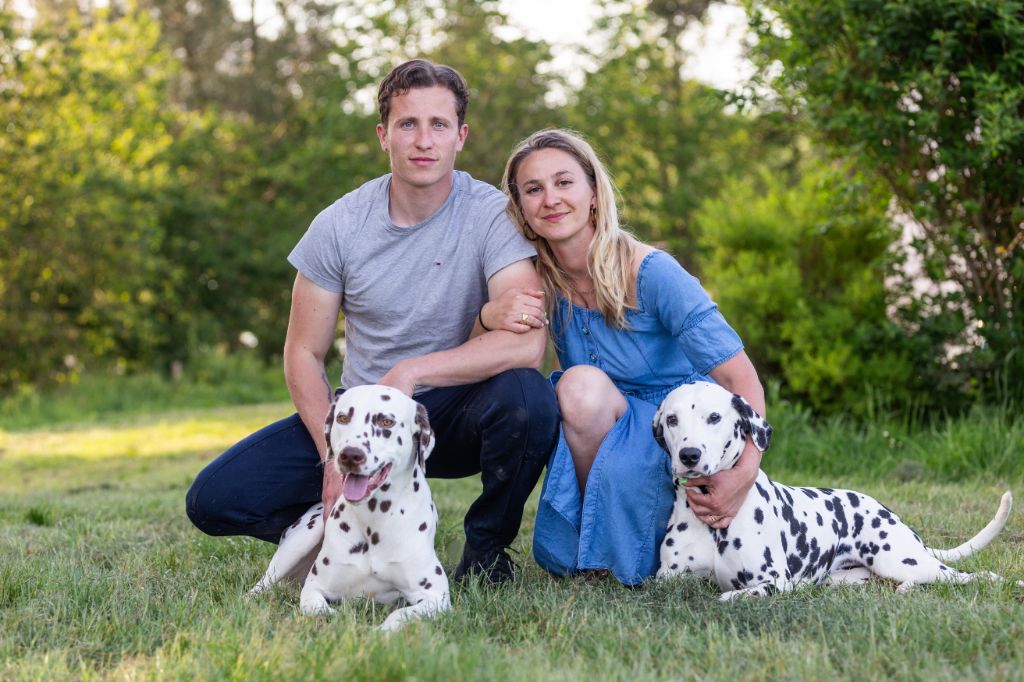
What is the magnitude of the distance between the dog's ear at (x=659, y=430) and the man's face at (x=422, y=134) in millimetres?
1307

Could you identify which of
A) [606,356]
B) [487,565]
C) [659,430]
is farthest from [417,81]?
[487,565]

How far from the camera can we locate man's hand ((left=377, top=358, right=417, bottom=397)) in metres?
3.96

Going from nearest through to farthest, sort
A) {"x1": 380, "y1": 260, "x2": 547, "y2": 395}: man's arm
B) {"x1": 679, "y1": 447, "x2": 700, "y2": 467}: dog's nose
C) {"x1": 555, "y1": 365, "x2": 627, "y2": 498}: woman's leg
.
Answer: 1. {"x1": 679, "y1": 447, "x2": 700, "y2": 467}: dog's nose
2. {"x1": 380, "y1": 260, "x2": 547, "y2": 395}: man's arm
3. {"x1": 555, "y1": 365, "x2": 627, "y2": 498}: woman's leg

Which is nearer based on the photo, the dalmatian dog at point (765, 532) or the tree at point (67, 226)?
the dalmatian dog at point (765, 532)

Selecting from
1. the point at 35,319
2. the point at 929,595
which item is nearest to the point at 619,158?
the point at 35,319

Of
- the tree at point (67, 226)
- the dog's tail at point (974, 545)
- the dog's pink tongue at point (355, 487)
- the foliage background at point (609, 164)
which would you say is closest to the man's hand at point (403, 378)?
the dog's pink tongue at point (355, 487)

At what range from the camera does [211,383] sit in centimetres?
1590

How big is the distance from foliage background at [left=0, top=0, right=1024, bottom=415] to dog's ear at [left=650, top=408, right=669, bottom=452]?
3.42 metres

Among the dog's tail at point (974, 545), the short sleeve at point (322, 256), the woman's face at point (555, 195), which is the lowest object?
the dog's tail at point (974, 545)

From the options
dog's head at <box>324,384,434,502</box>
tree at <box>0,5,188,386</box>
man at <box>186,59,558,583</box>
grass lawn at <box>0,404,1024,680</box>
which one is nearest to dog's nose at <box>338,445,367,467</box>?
dog's head at <box>324,384,434,502</box>

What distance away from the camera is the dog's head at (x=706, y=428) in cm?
380

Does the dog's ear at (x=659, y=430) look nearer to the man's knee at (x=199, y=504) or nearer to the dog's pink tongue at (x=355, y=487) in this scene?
the dog's pink tongue at (x=355, y=487)

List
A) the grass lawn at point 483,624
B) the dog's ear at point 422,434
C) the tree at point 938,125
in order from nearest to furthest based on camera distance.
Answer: the grass lawn at point 483,624 < the dog's ear at point 422,434 < the tree at point 938,125

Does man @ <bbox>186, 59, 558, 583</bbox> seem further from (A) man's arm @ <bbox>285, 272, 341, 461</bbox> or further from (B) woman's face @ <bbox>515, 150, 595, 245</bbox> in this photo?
(B) woman's face @ <bbox>515, 150, 595, 245</bbox>
